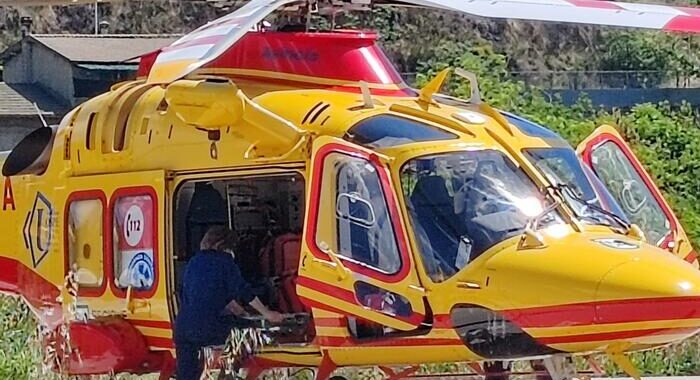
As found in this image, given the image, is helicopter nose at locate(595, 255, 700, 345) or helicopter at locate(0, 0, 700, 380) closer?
helicopter nose at locate(595, 255, 700, 345)

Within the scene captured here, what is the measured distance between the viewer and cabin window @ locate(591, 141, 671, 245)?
820 centimetres

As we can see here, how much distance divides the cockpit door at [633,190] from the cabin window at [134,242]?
2557 millimetres

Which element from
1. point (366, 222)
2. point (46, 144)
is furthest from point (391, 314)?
point (46, 144)

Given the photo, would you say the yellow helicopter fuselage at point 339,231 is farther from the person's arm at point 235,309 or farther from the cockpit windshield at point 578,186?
the person's arm at point 235,309

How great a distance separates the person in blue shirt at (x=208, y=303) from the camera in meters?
7.76

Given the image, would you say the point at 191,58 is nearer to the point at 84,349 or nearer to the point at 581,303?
the point at 581,303

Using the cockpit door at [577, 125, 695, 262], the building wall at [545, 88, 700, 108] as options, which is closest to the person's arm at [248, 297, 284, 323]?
the cockpit door at [577, 125, 695, 262]

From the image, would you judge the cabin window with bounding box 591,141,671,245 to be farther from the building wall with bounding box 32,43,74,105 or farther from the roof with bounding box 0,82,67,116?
the building wall with bounding box 32,43,74,105

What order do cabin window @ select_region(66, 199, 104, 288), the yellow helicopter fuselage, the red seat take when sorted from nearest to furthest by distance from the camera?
the yellow helicopter fuselage
the red seat
cabin window @ select_region(66, 199, 104, 288)

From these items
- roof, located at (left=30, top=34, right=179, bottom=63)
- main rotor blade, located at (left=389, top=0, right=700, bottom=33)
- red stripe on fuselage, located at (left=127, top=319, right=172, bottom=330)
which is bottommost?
roof, located at (left=30, top=34, right=179, bottom=63)

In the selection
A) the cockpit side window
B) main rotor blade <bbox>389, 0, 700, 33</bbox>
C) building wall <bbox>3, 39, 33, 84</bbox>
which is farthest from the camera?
building wall <bbox>3, 39, 33, 84</bbox>

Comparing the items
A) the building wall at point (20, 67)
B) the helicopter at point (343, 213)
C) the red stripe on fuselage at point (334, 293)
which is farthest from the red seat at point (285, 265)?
the building wall at point (20, 67)

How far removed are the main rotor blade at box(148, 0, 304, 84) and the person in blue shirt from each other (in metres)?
1.63

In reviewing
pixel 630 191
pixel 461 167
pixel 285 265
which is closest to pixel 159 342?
pixel 285 265
